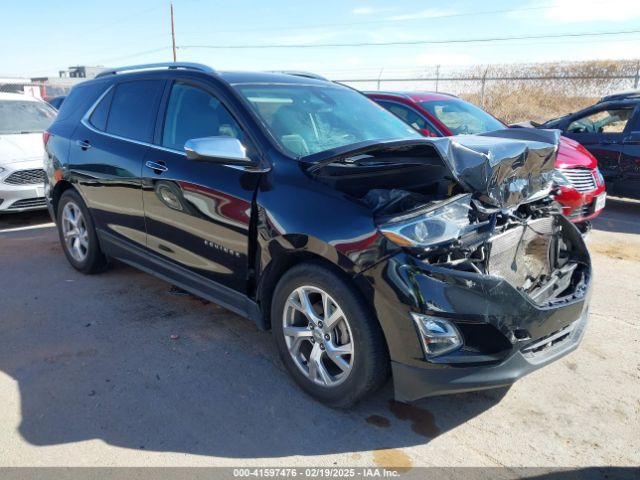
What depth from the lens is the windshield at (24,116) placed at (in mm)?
8602

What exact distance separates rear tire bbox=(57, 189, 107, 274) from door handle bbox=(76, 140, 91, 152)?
0.47 meters

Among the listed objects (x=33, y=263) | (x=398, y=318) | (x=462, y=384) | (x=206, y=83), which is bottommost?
(x=33, y=263)

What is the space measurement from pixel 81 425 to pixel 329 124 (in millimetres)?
2444

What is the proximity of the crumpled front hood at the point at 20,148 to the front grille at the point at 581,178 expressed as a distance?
711 cm

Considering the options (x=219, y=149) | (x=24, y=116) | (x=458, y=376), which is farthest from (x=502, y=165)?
(x=24, y=116)

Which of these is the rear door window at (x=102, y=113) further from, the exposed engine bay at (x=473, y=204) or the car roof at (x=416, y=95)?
the car roof at (x=416, y=95)

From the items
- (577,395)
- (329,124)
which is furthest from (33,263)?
(577,395)

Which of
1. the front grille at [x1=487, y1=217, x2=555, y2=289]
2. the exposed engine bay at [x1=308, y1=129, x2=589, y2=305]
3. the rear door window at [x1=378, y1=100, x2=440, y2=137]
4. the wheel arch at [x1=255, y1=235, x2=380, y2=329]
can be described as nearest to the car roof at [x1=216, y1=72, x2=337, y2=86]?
the exposed engine bay at [x1=308, y1=129, x2=589, y2=305]

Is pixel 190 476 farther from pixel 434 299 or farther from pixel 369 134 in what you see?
pixel 369 134

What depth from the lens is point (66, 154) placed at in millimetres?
5094

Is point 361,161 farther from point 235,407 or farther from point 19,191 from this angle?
point 19,191

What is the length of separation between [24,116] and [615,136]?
9486mm

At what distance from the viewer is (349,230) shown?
8.93 ft

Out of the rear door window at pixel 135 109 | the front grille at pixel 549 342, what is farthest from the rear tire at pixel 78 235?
the front grille at pixel 549 342
